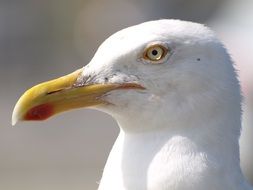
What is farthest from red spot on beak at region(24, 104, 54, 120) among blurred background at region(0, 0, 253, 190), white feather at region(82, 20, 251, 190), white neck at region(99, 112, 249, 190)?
blurred background at region(0, 0, 253, 190)

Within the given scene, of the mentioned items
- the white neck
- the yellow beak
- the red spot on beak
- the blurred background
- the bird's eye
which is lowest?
the white neck

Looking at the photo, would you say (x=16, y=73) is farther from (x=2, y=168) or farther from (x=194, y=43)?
(x=194, y=43)

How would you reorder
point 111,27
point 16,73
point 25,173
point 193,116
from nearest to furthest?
point 193,116, point 25,173, point 16,73, point 111,27

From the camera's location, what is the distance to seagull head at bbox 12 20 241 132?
3879mm

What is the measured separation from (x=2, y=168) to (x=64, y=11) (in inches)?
512

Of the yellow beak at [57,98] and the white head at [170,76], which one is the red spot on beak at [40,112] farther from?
the white head at [170,76]

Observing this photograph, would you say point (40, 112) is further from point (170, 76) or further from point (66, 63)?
point (66, 63)

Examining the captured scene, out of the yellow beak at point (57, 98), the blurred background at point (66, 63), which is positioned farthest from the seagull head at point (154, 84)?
the blurred background at point (66, 63)

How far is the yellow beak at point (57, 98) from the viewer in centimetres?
396

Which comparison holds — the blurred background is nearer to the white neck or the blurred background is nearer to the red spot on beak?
the white neck

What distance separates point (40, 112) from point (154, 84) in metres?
0.52

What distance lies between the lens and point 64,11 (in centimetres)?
2394

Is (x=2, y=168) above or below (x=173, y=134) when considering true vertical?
above

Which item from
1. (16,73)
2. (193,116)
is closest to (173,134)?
(193,116)
